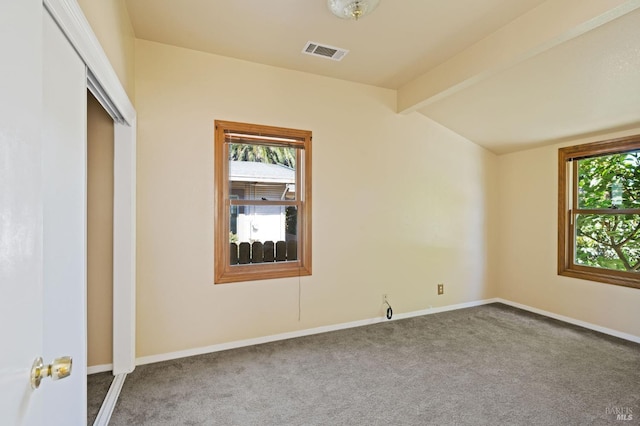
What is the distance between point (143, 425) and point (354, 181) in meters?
2.80

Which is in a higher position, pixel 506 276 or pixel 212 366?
pixel 506 276

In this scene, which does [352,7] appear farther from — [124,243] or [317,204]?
[124,243]

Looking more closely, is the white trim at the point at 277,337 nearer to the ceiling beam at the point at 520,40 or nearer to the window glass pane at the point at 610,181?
the window glass pane at the point at 610,181

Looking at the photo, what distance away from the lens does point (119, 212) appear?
8.30 ft

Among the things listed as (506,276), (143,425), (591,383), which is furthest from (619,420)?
(143,425)

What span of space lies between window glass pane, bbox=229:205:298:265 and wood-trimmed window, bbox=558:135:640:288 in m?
3.33

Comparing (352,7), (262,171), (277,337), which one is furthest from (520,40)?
(277,337)

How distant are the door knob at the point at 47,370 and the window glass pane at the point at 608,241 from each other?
15.6 feet

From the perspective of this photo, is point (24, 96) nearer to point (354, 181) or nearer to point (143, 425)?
point (143, 425)

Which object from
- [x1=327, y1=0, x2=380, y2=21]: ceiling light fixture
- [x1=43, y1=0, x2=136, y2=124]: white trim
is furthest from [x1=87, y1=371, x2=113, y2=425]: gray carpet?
[x1=327, y1=0, x2=380, y2=21]: ceiling light fixture

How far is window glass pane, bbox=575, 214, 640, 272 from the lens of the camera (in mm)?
3357

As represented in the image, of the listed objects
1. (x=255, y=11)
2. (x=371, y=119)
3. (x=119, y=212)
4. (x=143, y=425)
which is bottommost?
(x=143, y=425)

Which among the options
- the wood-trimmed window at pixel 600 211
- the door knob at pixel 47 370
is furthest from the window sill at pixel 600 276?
the door knob at pixel 47 370

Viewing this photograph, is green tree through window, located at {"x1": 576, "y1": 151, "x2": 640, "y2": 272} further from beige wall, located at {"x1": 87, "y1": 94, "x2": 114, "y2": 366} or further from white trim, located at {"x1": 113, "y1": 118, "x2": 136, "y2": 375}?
beige wall, located at {"x1": 87, "y1": 94, "x2": 114, "y2": 366}
